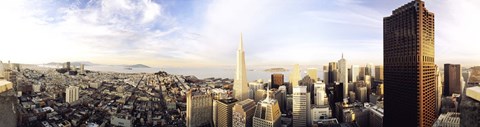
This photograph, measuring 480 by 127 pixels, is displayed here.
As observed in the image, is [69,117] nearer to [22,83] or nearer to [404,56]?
[22,83]

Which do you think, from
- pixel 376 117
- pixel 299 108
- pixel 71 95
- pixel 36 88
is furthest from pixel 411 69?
pixel 36 88

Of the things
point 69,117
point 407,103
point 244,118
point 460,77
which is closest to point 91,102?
point 69,117

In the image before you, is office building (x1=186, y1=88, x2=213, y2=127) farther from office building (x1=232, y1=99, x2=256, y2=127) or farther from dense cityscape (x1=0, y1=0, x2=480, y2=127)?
office building (x1=232, y1=99, x2=256, y2=127)

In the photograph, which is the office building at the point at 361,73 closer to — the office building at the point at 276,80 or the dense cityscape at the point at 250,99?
the dense cityscape at the point at 250,99

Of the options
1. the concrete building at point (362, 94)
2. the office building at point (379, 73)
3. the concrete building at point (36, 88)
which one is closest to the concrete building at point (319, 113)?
the concrete building at point (362, 94)

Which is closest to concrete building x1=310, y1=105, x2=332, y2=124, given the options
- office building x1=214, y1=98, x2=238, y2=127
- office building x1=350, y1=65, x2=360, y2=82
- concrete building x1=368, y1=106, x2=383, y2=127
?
concrete building x1=368, y1=106, x2=383, y2=127

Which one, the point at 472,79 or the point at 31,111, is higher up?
the point at 472,79

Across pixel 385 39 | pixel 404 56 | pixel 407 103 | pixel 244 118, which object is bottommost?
A: pixel 244 118
